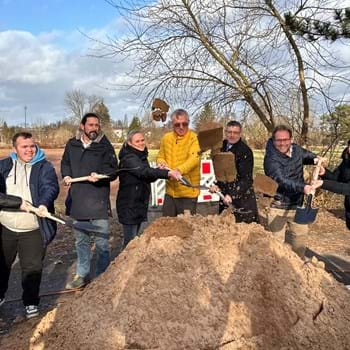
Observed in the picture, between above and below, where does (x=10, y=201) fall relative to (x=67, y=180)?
below

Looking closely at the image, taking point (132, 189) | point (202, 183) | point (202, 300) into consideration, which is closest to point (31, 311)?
point (132, 189)

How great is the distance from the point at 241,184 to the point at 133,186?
1270mm

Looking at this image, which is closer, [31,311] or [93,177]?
[31,311]

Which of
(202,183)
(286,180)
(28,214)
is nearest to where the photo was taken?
(28,214)

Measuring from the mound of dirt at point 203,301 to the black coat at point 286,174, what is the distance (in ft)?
4.07

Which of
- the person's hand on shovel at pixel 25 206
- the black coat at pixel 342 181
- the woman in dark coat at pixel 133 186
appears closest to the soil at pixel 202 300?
the person's hand on shovel at pixel 25 206

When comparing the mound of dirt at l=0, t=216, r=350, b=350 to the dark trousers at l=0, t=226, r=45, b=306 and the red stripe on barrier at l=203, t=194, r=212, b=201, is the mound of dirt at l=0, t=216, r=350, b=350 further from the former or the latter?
the red stripe on barrier at l=203, t=194, r=212, b=201

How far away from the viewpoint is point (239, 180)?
16.4 feet

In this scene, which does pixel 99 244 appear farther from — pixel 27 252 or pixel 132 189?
pixel 27 252

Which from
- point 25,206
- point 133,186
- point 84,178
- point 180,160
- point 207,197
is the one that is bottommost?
point 207,197

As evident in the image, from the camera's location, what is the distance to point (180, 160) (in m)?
4.70

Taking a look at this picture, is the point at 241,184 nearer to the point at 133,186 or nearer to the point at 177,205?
the point at 177,205

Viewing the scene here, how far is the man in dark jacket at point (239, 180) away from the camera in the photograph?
16.4 feet

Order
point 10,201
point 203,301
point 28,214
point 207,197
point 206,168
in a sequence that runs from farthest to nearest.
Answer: point 207,197, point 206,168, point 28,214, point 10,201, point 203,301
